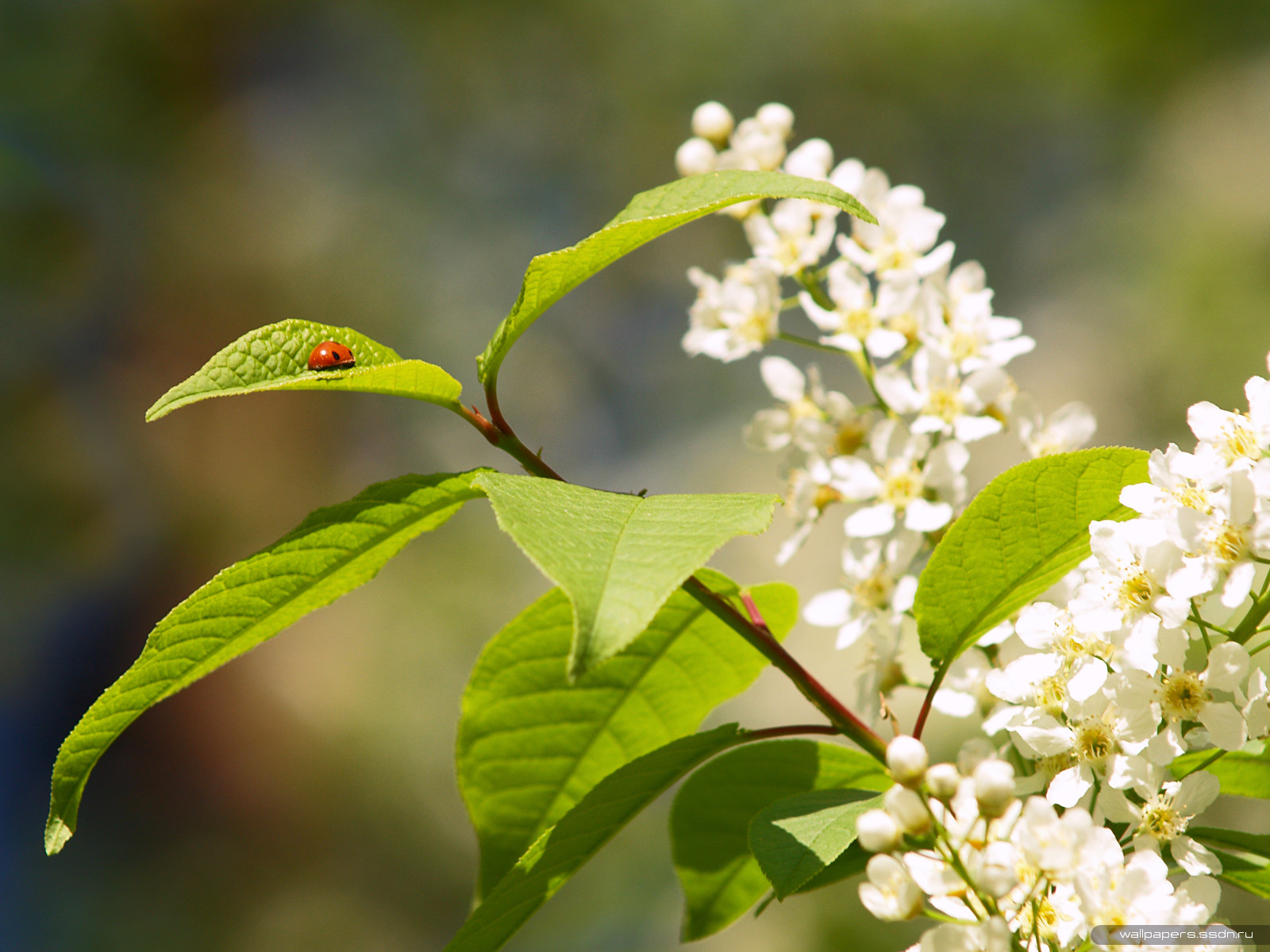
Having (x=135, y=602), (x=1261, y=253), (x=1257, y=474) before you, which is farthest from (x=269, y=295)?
(x=1257, y=474)

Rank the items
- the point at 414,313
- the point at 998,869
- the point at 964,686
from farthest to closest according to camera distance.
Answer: the point at 414,313
the point at 964,686
the point at 998,869

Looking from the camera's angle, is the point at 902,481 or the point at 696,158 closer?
the point at 902,481

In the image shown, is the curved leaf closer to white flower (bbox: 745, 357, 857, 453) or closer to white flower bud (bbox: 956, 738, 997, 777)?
white flower bud (bbox: 956, 738, 997, 777)

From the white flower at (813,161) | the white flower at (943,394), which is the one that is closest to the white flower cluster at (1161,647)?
the white flower at (943,394)

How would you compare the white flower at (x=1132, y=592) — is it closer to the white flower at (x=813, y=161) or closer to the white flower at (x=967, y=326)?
the white flower at (x=967, y=326)

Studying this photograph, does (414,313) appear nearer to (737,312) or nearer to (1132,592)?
(737,312)

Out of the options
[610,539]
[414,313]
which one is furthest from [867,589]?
[414,313]
